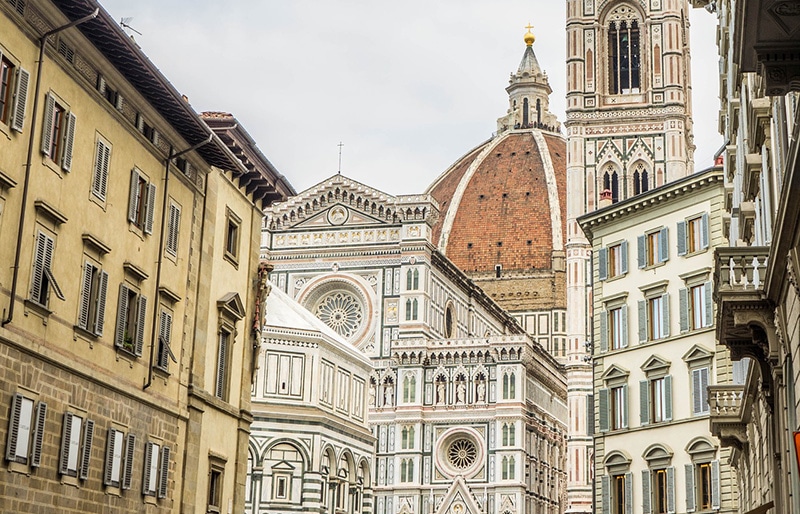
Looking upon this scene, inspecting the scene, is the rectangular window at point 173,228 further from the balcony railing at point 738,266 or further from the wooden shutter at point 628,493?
the wooden shutter at point 628,493

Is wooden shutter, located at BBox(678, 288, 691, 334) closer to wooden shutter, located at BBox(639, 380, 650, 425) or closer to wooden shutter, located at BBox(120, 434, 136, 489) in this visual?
wooden shutter, located at BBox(639, 380, 650, 425)

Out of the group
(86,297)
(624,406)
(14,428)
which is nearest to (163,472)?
(86,297)

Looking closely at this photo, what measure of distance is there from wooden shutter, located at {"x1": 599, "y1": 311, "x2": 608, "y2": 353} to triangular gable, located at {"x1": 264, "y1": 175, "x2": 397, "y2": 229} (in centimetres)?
3661

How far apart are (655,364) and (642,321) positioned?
5.53ft

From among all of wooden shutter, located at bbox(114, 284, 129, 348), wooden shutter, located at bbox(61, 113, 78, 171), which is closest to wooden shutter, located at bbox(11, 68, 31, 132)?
wooden shutter, located at bbox(61, 113, 78, 171)

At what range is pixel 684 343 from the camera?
3966 centimetres

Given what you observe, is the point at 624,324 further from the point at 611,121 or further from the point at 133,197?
the point at 611,121

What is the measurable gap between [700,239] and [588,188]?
39.6 meters

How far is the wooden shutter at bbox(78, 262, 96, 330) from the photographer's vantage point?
70.9 ft

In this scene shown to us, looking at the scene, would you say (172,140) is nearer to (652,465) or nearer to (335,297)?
(652,465)

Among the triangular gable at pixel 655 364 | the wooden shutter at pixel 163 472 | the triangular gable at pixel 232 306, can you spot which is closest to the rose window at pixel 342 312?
the triangular gable at pixel 655 364

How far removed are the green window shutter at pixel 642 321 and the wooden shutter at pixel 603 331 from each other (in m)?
1.78

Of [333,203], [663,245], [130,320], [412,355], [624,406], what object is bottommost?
[130,320]

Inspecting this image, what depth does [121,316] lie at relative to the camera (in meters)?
23.3
